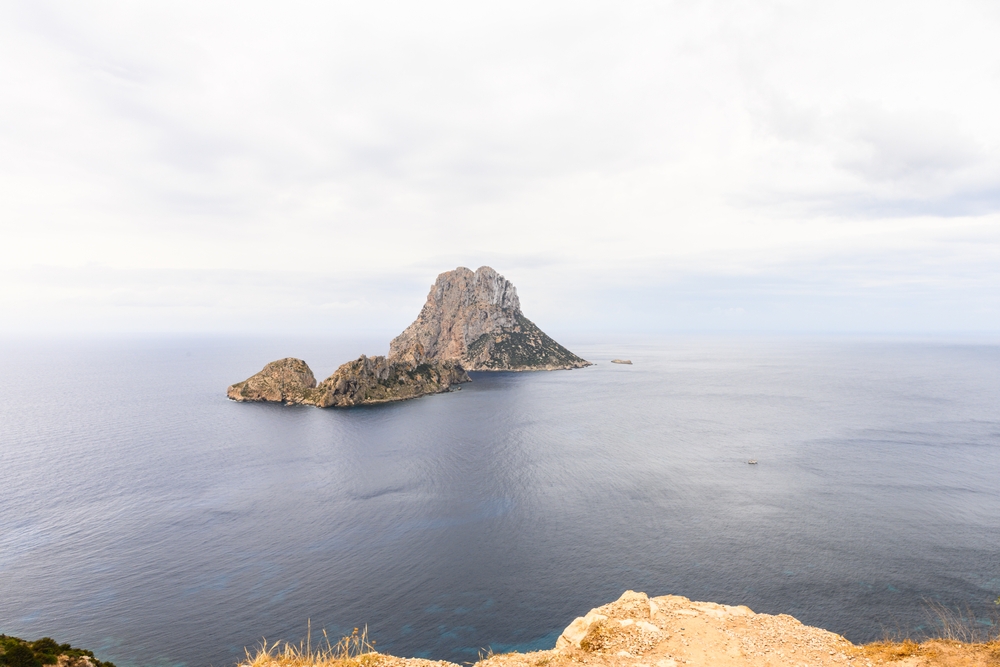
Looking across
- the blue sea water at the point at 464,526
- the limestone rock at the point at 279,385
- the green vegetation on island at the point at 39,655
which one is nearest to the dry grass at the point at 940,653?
the blue sea water at the point at 464,526

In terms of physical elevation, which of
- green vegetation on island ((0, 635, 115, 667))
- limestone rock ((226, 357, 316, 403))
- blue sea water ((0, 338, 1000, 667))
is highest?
limestone rock ((226, 357, 316, 403))

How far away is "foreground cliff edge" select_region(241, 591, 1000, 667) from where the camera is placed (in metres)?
18.5

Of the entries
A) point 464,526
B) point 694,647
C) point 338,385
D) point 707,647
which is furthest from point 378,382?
point 707,647

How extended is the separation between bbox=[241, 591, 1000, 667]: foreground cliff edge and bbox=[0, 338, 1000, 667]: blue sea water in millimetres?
19685

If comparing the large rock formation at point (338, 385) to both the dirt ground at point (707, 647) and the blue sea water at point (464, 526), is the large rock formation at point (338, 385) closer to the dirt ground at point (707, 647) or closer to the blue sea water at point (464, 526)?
the blue sea water at point (464, 526)

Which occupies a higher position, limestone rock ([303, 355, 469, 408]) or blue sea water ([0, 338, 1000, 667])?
limestone rock ([303, 355, 469, 408])

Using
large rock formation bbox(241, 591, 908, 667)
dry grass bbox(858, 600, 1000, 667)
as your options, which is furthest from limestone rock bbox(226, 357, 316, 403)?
dry grass bbox(858, 600, 1000, 667)

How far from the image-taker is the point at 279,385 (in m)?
157

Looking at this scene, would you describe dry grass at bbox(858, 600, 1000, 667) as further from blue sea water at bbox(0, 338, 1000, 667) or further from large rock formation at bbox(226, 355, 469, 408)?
large rock formation at bbox(226, 355, 469, 408)

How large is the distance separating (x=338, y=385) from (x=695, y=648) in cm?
14660

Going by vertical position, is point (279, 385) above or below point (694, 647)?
above

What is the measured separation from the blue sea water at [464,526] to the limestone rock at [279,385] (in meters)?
30.5

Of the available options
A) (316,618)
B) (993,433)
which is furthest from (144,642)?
(993,433)

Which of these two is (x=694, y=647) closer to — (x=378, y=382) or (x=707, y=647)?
(x=707, y=647)
